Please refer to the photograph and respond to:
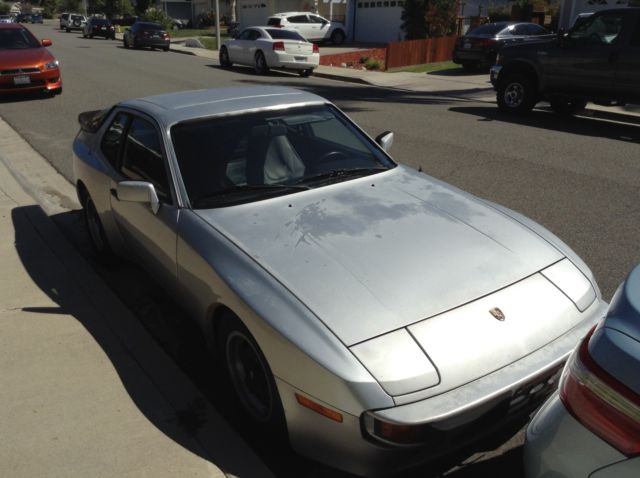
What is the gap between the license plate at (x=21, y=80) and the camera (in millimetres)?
13129

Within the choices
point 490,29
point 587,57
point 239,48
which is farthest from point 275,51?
point 587,57

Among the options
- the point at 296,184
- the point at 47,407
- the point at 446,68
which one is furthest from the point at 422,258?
the point at 446,68

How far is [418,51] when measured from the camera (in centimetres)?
2277

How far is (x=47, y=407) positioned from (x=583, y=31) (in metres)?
11.0

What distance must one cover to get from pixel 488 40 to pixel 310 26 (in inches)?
582

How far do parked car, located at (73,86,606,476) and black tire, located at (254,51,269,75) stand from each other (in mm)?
16220

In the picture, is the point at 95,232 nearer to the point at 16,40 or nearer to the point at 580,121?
the point at 580,121

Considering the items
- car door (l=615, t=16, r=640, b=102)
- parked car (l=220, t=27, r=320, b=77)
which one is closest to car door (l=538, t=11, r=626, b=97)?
car door (l=615, t=16, r=640, b=102)

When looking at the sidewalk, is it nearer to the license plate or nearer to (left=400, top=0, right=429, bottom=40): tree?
the license plate

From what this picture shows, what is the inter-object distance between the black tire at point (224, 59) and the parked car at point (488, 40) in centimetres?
808

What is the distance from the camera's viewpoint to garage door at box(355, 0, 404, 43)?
3238cm

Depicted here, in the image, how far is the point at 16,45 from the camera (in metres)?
13.9

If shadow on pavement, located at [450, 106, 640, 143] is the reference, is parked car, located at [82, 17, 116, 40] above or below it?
above

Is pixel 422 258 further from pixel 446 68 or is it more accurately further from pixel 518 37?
pixel 446 68
